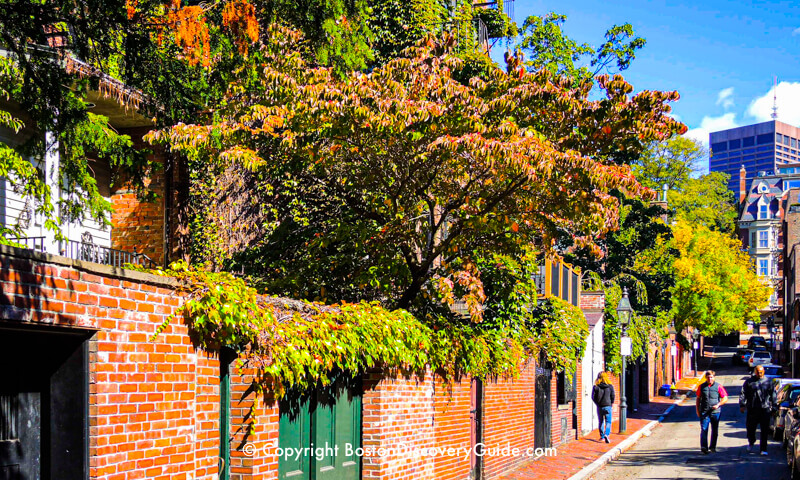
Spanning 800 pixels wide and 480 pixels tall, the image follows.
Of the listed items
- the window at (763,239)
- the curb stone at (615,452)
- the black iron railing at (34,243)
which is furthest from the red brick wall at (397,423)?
the window at (763,239)

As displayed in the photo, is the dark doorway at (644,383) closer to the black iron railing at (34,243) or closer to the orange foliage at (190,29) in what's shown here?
the orange foliage at (190,29)

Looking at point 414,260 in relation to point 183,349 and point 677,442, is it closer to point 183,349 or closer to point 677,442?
point 183,349

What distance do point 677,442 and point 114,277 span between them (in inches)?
769

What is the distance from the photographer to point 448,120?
12305 mm

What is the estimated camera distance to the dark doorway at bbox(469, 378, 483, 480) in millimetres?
14500

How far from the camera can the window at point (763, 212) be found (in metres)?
125

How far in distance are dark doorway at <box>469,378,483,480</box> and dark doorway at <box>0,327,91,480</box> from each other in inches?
364

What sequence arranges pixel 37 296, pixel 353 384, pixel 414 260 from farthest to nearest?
pixel 414 260 → pixel 353 384 → pixel 37 296

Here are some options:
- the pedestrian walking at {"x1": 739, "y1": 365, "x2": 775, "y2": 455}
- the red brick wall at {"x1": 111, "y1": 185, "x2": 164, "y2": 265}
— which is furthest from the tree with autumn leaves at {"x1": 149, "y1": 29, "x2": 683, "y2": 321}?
the pedestrian walking at {"x1": 739, "y1": 365, "x2": 775, "y2": 455}

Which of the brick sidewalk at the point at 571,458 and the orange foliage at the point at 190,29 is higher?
the orange foliage at the point at 190,29

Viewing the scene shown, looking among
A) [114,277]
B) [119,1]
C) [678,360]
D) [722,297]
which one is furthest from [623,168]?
[678,360]

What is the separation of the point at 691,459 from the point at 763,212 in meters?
118

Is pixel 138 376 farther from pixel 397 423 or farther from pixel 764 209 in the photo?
pixel 764 209
